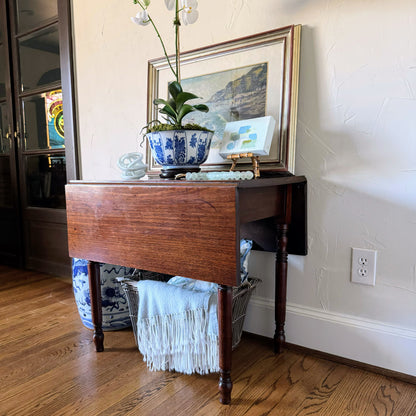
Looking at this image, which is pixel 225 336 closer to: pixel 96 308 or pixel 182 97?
pixel 96 308

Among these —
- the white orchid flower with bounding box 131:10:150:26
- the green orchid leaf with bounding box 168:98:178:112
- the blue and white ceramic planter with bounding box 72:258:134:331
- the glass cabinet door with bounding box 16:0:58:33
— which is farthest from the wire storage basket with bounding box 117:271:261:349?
the glass cabinet door with bounding box 16:0:58:33

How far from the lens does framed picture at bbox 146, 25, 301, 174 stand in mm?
1292

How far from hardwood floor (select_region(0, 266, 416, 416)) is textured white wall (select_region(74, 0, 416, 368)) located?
15 cm

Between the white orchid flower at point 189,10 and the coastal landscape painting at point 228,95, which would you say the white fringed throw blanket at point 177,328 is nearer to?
the coastal landscape painting at point 228,95

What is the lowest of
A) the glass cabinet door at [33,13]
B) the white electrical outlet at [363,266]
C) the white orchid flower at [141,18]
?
the white electrical outlet at [363,266]

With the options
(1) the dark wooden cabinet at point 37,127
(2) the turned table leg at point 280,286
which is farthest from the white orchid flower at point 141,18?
(2) the turned table leg at point 280,286

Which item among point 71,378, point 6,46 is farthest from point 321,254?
point 6,46

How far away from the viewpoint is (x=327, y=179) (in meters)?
1.26

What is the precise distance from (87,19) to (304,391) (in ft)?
6.91

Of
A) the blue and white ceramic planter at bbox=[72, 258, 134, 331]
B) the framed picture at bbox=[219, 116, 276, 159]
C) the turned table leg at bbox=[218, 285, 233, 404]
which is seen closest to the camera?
the turned table leg at bbox=[218, 285, 233, 404]

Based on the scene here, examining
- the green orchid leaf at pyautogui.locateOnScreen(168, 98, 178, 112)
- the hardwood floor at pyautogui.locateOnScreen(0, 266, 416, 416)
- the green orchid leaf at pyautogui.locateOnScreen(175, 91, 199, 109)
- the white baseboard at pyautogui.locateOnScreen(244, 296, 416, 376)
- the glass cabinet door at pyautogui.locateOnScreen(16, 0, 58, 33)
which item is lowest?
the hardwood floor at pyautogui.locateOnScreen(0, 266, 416, 416)

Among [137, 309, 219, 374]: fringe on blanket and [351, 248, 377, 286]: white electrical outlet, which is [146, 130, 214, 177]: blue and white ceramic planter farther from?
[351, 248, 377, 286]: white electrical outlet

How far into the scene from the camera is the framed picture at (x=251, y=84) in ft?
4.24

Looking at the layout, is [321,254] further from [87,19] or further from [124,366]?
[87,19]
